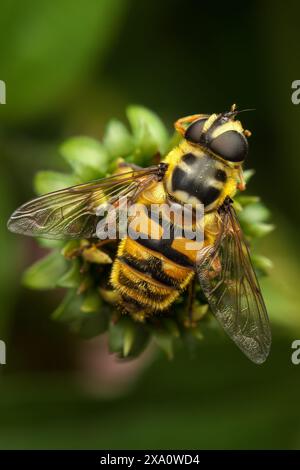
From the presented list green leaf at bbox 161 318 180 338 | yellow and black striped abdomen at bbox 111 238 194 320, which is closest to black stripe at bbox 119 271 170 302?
yellow and black striped abdomen at bbox 111 238 194 320

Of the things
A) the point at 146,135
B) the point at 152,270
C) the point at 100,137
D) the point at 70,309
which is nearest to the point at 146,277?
the point at 152,270

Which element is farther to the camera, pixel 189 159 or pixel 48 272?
pixel 48 272

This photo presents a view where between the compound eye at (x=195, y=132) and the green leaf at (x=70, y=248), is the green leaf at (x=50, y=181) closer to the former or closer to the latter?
the green leaf at (x=70, y=248)

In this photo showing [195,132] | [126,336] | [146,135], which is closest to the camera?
[195,132]

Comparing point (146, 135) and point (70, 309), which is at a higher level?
point (146, 135)

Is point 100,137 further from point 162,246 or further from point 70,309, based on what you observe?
point 162,246
